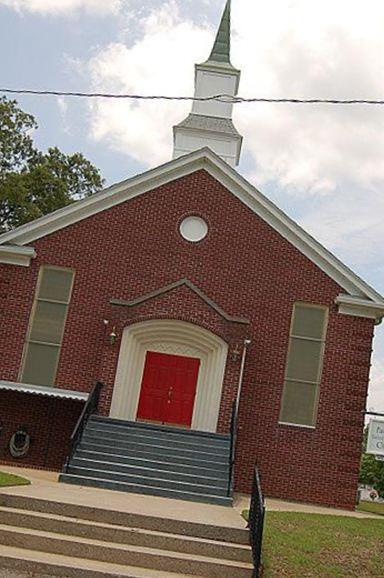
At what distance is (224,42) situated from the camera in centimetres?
3098

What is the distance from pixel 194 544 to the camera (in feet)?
28.6

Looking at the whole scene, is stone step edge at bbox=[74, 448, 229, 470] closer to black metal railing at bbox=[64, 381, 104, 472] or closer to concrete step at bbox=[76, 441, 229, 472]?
concrete step at bbox=[76, 441, 229, 472]

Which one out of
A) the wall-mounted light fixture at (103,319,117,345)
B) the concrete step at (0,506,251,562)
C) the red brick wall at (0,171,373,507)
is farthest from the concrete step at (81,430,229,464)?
the concrete step at (0,506,251,562)

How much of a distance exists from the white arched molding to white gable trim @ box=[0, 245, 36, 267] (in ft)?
9.92

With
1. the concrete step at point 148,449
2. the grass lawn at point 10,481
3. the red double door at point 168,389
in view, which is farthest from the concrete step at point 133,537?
the red double door at point 168,389

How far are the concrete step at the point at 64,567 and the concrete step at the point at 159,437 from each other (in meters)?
7.08

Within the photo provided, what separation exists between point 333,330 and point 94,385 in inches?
225

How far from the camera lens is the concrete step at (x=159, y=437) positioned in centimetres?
1530

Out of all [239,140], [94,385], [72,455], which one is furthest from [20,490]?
[239,140]

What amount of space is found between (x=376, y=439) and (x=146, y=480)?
174 inches

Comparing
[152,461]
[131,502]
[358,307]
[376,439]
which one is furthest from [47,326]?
[376,439]

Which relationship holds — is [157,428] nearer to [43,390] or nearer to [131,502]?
[43,390]

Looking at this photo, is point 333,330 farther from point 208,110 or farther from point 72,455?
point 208,110

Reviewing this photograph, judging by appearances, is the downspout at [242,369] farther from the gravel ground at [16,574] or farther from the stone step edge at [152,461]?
the gravel ground at [16,574]
